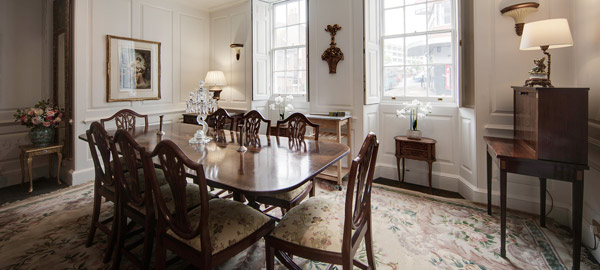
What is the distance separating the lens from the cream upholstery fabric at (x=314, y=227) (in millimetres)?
1449

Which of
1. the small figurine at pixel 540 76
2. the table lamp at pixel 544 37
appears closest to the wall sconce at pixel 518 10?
the table lamp at pixel 544 37

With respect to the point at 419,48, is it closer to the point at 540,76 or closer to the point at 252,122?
the point at 540,76

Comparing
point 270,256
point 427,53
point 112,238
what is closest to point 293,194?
point 270,256

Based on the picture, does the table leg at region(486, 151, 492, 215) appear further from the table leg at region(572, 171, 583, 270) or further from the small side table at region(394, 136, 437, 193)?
the table leg at region(572, 171, 583, 270)

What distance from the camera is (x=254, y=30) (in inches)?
186

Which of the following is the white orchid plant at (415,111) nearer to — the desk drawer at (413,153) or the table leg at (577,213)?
the desk drawer at (413,153)

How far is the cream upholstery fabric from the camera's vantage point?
57.1 inches

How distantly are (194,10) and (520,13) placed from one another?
189 inches

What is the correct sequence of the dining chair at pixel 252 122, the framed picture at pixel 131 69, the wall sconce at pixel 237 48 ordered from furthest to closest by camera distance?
the wall sconce at pixel 237 48 < the framed picture at pixel 131 69 < the dining chair at pixel 252 122

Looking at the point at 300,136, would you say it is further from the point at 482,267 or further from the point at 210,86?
the point at 210,86

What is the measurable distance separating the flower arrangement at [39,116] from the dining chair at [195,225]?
10.8 ft

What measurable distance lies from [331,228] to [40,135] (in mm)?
4122

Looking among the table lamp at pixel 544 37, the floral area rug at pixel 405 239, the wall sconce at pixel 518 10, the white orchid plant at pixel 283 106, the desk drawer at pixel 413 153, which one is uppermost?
the wall sconce at pixel 518 10

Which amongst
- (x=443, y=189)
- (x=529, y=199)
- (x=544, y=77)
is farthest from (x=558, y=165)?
(x=443, y=189)
